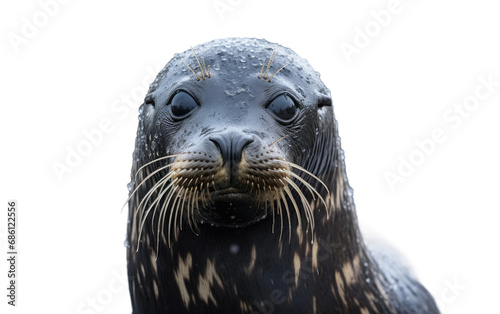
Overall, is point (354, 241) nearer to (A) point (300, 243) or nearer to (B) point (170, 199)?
(A) point (300, 243)

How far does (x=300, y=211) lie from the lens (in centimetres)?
407

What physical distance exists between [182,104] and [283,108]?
1.61ft

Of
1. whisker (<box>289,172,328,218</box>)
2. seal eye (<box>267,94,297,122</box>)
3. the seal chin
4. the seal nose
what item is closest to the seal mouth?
the seal chin

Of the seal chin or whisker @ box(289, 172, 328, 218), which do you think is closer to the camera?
the seal chin

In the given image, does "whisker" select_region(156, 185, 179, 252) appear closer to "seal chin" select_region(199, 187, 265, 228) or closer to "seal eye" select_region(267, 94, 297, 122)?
"seal chin" select_region(199, 187, 265, 228)

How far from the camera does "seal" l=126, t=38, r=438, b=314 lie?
3.81 m

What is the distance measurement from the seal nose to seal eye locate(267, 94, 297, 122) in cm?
40

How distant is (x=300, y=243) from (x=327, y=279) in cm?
27

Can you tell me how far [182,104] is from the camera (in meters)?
4.04

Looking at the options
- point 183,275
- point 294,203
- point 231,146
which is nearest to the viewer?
point 231,146

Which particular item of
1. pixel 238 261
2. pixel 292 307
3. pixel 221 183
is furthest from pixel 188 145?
pixel 292 307

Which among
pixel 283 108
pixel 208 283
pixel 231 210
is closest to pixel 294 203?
pixel 231 210

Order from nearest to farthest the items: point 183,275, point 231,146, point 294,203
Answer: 1. point 231,146
2. point 294,203
3. point 183,275

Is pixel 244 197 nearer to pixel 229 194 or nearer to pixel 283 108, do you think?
pixel 229 194
